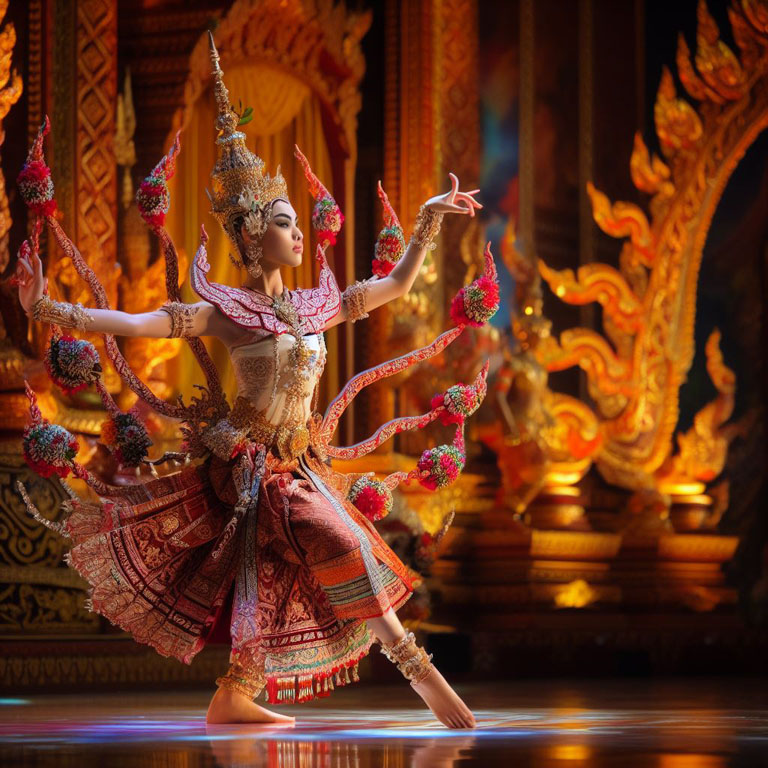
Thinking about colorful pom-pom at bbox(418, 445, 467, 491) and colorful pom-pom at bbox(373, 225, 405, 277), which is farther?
colorful pom-pom at bbox(373, 225, 405, 277)

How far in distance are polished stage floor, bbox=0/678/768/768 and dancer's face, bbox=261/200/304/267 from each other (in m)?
1.12

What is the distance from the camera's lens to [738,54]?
8211 mm

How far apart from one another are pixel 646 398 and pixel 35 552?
11.5 feet

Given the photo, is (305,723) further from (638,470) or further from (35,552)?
(638,470)

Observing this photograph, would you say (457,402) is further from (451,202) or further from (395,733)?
(395,733)

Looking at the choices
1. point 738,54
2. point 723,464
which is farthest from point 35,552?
point 738,54

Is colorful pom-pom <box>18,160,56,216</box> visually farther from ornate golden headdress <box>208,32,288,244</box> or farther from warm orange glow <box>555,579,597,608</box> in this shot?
warm orange glow <box>555,579,597,608</box>

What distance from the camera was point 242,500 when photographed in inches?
149

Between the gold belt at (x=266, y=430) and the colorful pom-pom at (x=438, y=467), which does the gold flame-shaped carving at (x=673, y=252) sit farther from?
the gold belt at (x=266, y=430)

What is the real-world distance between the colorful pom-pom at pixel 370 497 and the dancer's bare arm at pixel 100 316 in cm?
57

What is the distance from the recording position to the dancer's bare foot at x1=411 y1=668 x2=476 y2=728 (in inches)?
145

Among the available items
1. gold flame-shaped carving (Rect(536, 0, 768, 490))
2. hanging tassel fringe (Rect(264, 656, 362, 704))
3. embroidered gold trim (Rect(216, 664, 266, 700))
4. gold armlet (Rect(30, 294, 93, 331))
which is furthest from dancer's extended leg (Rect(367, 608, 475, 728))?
gold flame-shaped carving (Rect(536, 0, 768, 490))

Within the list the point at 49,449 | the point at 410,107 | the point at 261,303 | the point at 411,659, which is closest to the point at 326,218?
the point at 261,303

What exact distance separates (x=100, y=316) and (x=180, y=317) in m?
0.21
